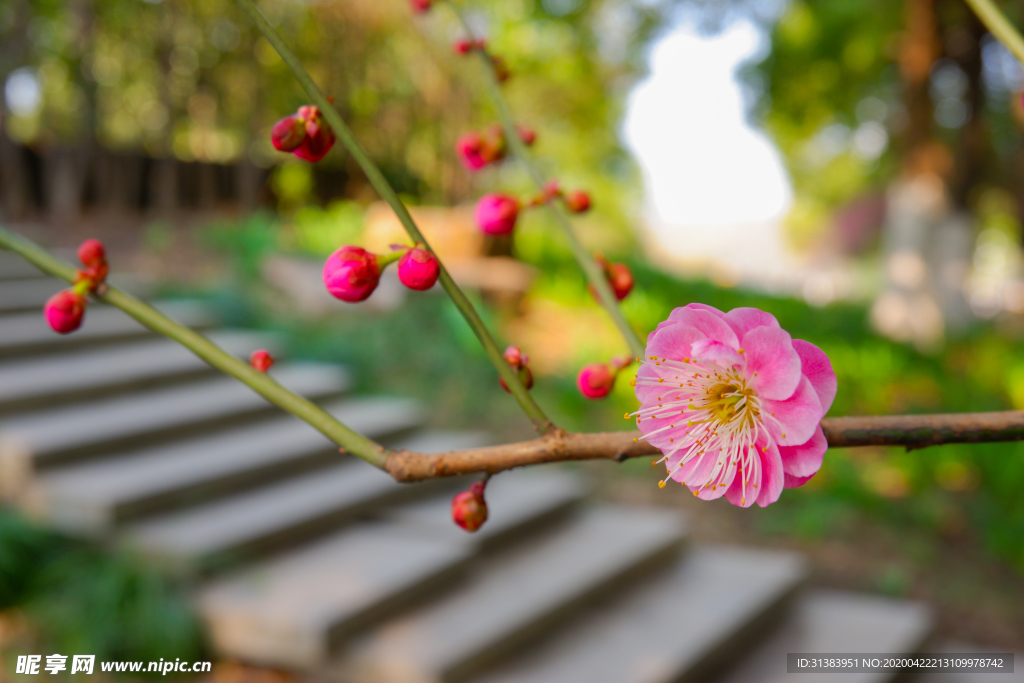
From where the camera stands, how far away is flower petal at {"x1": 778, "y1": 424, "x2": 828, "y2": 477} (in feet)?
1.41

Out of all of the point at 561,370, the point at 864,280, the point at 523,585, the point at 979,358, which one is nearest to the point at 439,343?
the point at 561,370

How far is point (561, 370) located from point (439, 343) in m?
0.90

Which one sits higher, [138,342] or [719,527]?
[138,342]

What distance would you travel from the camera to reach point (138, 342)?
422cm

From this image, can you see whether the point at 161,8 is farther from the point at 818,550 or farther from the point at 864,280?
the point at 864,280

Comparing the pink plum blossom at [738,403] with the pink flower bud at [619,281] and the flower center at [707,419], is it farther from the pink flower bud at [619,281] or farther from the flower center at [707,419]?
the pink flower bud at [619,281]

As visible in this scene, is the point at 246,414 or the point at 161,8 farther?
the point at 161,8

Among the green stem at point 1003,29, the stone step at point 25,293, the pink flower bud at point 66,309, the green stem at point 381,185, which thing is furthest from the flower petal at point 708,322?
the stone step at point 25,293

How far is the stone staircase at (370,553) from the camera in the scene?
2.46 metres

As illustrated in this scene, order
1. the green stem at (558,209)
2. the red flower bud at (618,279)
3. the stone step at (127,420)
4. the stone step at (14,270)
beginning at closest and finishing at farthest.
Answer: the green stem at (558,209) < the red flower bud at (618,279) < the stone step at (127,420) < the stone step at (14,270)

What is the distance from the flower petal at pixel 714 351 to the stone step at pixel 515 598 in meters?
2.08

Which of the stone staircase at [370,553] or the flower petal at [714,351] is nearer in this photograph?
the flower petal at [714,351]

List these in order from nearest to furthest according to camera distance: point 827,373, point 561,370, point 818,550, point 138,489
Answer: point 827,373
point 138,489
point 818,550
point 561,370

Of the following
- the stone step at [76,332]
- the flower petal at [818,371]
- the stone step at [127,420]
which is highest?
the stone step at [76,332]
